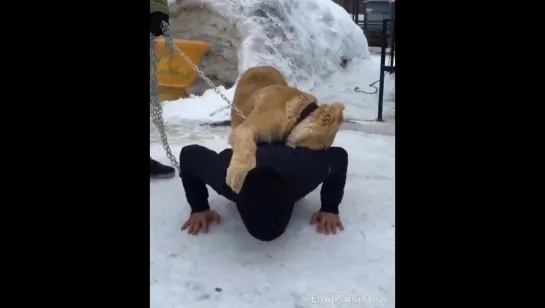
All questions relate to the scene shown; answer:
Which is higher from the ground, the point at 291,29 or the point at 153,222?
the point at 291,29

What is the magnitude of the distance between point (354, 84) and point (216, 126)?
3.46m

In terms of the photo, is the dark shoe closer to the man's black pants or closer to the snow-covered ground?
the snow-covered ground

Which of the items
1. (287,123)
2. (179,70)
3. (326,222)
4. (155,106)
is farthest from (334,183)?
(179,70)

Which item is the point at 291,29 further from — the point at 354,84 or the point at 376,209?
the point at 376,209

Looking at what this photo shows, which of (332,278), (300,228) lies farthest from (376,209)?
(332,278)

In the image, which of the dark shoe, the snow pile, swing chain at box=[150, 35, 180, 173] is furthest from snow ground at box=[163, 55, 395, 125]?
swing chain at box=[150, 35, 180, 173]

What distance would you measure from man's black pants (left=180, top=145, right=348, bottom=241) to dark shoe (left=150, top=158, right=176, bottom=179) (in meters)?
0.69

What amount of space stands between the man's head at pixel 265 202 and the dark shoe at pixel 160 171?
109cm

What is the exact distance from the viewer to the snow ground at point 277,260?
4.98ft

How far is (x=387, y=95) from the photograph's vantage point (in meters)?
6.03

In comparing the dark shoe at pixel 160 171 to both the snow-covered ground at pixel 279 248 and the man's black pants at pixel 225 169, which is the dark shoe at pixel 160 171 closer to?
the snow-covered ground at pixel 279 248
